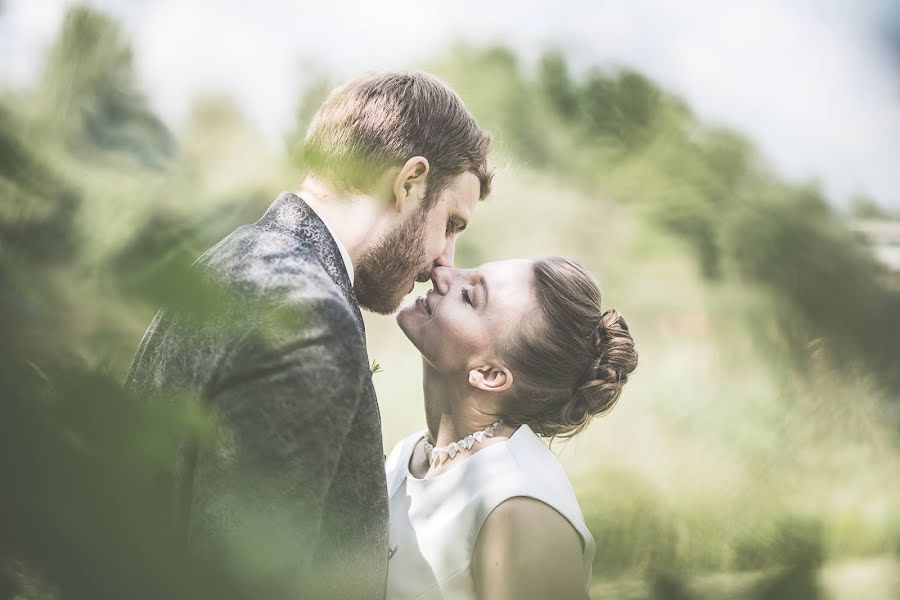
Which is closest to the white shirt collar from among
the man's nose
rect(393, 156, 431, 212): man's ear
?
rect(393, 156, 431, 212): man's ear

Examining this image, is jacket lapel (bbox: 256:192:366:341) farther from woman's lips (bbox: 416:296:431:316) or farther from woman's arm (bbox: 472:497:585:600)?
woman's arm (bbox: 472:497:585:600)

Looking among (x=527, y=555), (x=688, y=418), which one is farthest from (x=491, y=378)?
(x=688, y=418)

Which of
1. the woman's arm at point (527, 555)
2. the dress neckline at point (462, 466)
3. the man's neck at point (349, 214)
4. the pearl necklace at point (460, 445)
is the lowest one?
the woman's arm at point (527, 555)

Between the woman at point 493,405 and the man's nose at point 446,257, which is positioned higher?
the man's nose at point 446,257

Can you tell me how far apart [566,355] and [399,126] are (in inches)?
29.4

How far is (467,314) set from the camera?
2041mm

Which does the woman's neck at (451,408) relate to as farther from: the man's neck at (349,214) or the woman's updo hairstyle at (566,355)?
the man's neck at (349,214)

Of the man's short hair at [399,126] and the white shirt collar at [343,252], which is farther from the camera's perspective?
the man's short hair at [399,126]

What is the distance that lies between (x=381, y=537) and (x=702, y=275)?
8188 mm

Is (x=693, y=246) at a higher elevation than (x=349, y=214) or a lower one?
higher

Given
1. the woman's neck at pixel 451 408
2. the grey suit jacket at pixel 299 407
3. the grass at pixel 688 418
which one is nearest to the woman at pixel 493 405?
the woman's neck at pixel 451 408

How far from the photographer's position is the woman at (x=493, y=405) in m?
1.81

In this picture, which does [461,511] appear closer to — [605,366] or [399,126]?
[605,366]

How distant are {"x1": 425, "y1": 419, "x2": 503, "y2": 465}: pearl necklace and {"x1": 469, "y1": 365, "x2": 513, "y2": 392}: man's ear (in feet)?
0.38
